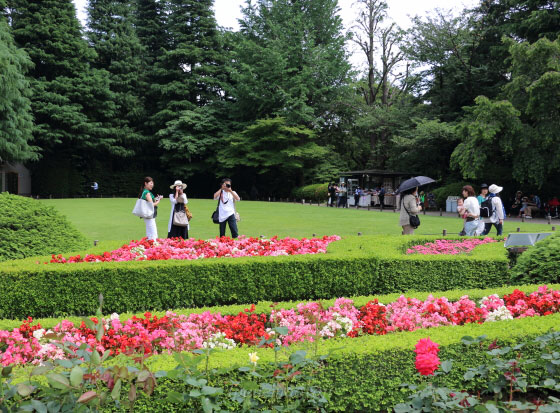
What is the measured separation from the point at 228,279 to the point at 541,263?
13.9ft

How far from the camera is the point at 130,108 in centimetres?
4144

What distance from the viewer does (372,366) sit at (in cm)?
325

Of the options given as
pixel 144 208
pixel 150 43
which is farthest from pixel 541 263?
pixel 150 43

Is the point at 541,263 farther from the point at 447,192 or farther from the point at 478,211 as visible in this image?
the point at 447,192

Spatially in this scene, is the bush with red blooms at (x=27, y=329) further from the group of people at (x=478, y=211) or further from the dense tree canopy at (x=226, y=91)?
the dense tree canopy at (x=226, y=91)

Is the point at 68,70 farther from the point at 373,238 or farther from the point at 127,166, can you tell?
the point at 373,238

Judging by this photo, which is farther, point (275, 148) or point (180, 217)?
point (275, 148)

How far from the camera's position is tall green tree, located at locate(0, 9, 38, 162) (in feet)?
91.9

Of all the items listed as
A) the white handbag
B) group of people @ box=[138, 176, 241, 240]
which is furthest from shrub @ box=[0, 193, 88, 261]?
group of people @ box=[138, 176, 241, 240]

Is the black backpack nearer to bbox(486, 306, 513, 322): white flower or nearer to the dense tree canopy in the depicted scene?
bbox(486, 306, 513, 322): white flower

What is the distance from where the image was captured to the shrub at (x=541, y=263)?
6.20m

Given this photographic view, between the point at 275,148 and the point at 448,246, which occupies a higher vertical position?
the point at 275,148

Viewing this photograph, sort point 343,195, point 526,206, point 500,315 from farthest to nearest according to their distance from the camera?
point 343,195 < point 526,206 < point 500,315

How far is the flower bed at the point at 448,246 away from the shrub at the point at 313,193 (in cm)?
2373
